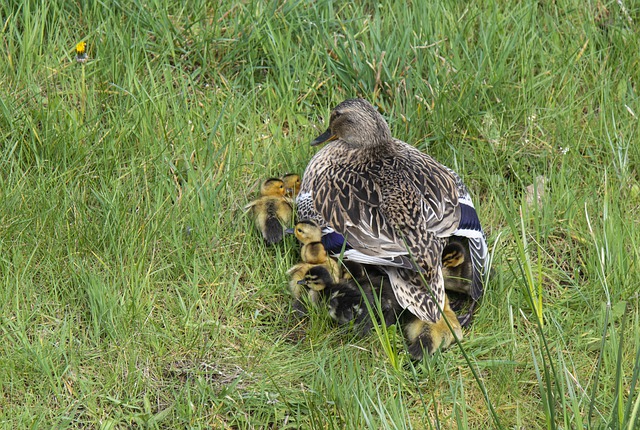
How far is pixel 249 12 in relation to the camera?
18.1ft

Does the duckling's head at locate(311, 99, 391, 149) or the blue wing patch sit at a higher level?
the duckling's head at locate(311, 99, 391, 149)

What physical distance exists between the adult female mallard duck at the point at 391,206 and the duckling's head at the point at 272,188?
12cm

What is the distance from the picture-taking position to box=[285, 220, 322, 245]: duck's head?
4438 mm

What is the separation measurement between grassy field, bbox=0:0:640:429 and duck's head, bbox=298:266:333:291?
0.13 metres

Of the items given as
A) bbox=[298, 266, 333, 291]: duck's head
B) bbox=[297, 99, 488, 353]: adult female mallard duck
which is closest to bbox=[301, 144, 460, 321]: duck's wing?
bbox=[297, 99, 488, 353]: adult female mallard duck

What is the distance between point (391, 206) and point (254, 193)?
3.02ft

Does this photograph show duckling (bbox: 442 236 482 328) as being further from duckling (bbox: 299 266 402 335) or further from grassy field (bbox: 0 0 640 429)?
duckling (bbox: 299 266 402 335)

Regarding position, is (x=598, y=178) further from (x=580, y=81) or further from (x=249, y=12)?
(x=249, y=12)

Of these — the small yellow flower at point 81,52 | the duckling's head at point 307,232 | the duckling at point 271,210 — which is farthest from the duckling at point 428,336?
the small yellow flower at point 81,52

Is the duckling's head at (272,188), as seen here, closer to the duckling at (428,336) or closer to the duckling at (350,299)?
the duckling at (350,299)

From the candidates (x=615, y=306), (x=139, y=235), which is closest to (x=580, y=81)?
(x=615, y=306)

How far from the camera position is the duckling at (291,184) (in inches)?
193

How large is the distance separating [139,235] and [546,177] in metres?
2.31

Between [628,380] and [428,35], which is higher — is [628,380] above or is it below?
below
